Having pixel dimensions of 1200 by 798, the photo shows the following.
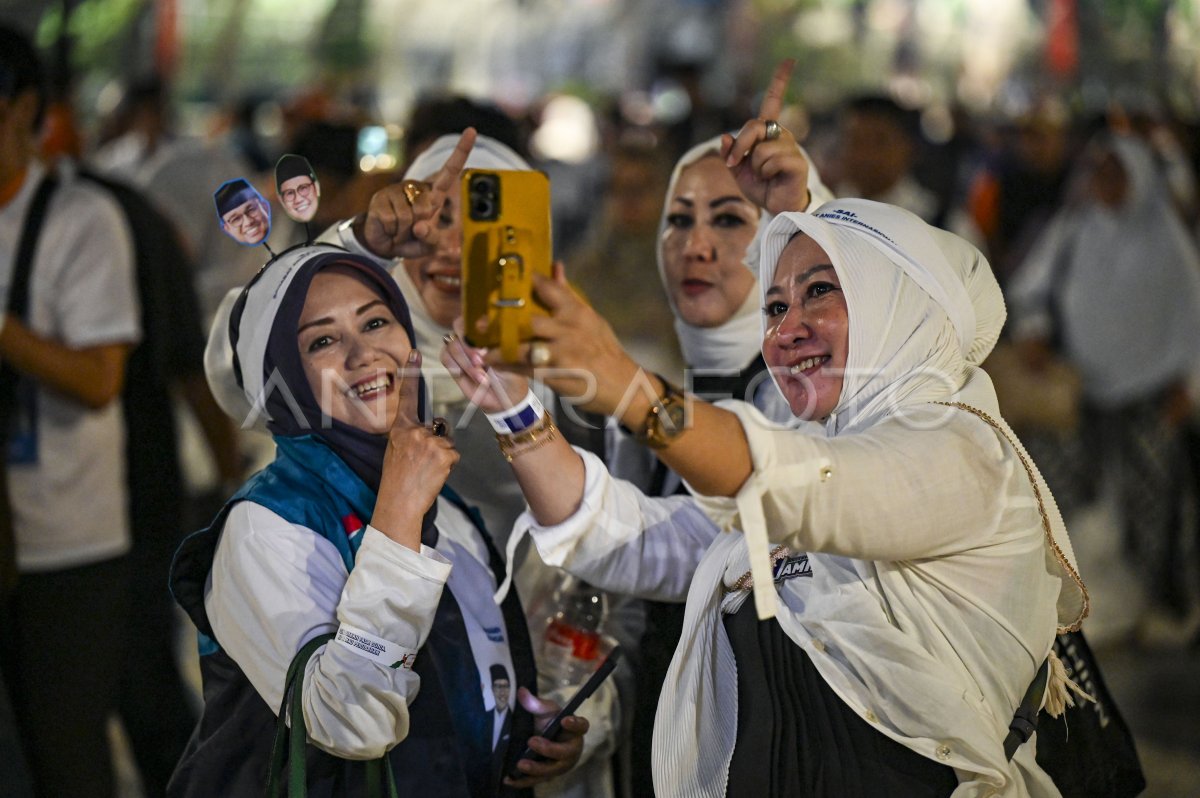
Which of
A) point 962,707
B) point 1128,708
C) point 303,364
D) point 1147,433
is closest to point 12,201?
point 303,364

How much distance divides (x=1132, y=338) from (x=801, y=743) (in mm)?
4788

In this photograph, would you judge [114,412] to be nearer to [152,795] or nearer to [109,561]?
[109,561]

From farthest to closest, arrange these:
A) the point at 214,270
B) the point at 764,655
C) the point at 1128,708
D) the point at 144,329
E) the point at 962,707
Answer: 1. the point at 214,270
2. the point at 1128,708
3. the point at 144,329
4. the point at 764,655
5. the point at 962,707

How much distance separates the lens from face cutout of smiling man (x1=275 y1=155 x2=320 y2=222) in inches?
91.4

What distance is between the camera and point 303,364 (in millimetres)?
2230

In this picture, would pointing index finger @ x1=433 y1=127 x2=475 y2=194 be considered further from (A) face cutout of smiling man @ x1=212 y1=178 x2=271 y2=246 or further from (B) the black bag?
(B) the black bag

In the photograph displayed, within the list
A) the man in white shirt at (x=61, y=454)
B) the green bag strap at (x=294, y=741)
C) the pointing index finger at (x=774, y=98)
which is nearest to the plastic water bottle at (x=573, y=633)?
the green bag strap at (x=294, y=741)

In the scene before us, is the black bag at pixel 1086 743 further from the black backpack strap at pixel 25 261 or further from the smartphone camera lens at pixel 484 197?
the black backpack strap at pixel 25 261

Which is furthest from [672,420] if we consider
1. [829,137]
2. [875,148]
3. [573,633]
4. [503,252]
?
[829,137]

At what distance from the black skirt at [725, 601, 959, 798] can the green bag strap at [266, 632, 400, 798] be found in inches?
23.0

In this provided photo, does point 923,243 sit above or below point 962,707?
above

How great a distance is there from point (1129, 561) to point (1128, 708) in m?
1.26

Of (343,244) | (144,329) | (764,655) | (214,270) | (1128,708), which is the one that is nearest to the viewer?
(764,655)

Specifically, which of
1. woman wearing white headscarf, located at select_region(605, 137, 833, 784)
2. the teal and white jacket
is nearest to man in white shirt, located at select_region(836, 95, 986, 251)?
woman wearing white headscarf, located at select_region(605, 137, 833, 784)
